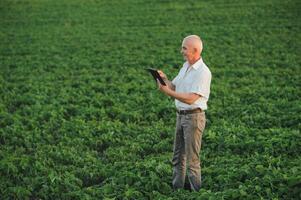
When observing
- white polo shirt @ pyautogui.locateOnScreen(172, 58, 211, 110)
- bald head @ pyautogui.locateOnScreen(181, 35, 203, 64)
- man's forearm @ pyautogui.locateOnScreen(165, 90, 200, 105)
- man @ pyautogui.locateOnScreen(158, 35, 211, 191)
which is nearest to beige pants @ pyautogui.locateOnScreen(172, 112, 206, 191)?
man @ pyautogui.locateOnScreen(158, 35, 211, 191)

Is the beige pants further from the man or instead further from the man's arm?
the man's arm

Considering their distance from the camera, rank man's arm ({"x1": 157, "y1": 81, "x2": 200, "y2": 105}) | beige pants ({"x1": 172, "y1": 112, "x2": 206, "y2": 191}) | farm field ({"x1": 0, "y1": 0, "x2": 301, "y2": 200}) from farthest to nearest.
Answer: farm field ({"x1": 0, "y1": 0, "x2": 301, "y2": 200}) < beige pants ({"x1": 172, "y1": 112, "x2": 206, "y2": 191}) < man's arm ({"x1": 157, "y1": 81, "x2": 200, "y2": 105})

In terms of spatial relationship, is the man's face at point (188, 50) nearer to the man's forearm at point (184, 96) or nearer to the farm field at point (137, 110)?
the man's forearm at point (184, 96)

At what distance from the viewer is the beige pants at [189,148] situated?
653cm

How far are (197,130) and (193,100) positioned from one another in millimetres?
492

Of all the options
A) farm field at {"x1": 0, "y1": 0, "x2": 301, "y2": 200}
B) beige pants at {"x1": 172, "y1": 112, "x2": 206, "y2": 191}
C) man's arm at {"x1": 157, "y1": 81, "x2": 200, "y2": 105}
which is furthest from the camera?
farm field at {"x1": 0, "y1": 0, "x2": 301, "y2": 200}

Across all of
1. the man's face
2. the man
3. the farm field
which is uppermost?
the man's face

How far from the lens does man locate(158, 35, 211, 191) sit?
6.32 metres

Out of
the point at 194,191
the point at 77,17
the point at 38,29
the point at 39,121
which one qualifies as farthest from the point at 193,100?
the point at 77,17

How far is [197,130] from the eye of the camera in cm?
655

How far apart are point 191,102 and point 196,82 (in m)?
0.28

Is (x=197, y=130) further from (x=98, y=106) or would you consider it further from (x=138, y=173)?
(x=98, y=106)

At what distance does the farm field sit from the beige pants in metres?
0.22

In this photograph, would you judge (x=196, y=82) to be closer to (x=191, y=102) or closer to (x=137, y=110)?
(x=191, y=102)
